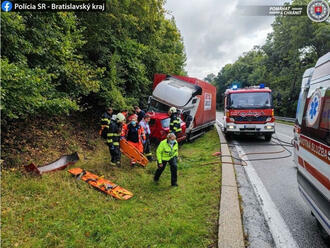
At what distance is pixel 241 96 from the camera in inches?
378

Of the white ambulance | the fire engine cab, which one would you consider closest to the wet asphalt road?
the white ambulance

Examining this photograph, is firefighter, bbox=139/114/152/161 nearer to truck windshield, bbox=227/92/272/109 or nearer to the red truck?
the red truck

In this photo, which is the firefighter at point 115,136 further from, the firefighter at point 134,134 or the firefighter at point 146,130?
the firefighter at point 146,130

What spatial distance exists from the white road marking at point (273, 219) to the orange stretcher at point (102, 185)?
2595 millimetres

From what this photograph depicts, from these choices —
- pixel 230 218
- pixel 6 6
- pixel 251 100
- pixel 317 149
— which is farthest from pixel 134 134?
pixel 251 100

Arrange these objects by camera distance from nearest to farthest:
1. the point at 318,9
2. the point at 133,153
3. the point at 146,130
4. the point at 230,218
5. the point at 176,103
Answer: the point at 230,218
the point at 133,153
the point at 146,130
the point at 176,103
the point at 318,9

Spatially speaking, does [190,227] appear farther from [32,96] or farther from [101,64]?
[101,64]

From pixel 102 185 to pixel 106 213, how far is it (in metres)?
→ 1.01

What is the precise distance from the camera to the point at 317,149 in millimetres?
2656

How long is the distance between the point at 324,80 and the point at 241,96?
702cm

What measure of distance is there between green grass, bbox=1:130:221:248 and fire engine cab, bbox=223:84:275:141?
4.89m

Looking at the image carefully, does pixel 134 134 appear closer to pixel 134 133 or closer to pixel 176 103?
pixel 134 133

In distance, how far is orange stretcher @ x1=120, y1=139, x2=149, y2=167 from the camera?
596 centimetres

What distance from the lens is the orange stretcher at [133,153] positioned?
19.6 ft
